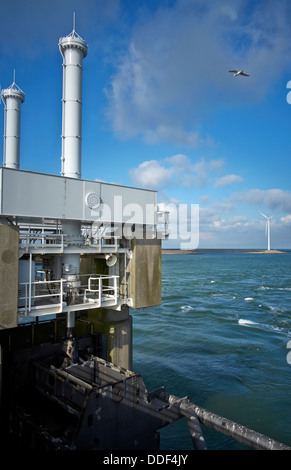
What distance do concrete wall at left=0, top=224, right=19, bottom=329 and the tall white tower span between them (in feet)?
43.4

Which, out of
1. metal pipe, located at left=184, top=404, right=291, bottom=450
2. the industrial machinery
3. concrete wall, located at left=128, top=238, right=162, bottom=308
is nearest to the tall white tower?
the industrial machinery

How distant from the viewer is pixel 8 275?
9.84 m

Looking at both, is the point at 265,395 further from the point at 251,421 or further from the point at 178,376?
the point at 178,376

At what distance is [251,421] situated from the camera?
49.8 feet

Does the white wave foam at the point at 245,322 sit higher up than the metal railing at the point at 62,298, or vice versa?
the metal railing at the point at 62,298

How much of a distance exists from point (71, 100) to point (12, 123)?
932 centimetres

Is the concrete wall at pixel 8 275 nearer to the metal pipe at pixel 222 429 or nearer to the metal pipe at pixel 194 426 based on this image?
the metal pipe at pixel 222 429

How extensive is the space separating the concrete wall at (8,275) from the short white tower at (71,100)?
4.89 meters

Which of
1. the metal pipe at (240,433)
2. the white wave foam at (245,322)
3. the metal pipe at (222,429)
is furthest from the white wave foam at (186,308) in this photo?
the metal pipe at (240,433)

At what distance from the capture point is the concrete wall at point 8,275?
32.0 ft

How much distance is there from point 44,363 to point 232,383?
39.8 ft

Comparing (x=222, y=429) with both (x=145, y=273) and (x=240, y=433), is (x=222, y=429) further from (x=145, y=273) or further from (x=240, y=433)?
(x=145, y=273)

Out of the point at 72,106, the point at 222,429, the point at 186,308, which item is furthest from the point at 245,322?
the point at 72,106
